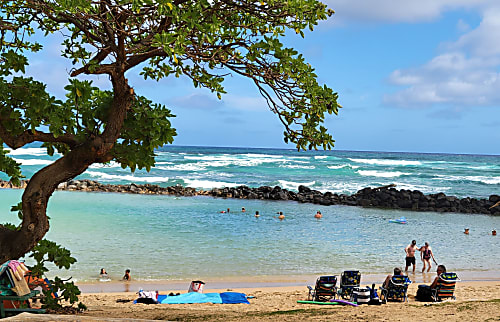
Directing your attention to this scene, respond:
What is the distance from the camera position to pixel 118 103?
228 inches

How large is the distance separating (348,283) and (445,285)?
7.37 ft

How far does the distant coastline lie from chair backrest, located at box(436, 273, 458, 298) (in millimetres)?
21729

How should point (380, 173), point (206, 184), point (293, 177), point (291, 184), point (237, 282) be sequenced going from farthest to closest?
point (380, 173) < point (293, 177) < point (291, 184) < point (206, 184) < point (237, 282)

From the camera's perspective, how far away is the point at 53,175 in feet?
19.8

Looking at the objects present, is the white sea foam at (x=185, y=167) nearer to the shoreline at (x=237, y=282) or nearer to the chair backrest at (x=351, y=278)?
the shoreline at (x=237, y=282)

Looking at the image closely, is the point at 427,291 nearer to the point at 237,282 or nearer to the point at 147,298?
the point at 237,282

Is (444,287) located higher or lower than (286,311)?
lower

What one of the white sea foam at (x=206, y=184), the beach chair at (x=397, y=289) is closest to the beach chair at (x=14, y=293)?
the beach chair at (x=397, y=289)

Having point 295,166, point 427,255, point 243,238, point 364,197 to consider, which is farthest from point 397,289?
point 295,166

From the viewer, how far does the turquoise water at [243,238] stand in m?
15.1

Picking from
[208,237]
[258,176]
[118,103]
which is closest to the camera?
[118,103]

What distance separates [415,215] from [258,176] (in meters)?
26.4

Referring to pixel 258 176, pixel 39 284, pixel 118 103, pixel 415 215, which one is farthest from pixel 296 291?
pixel 258 176

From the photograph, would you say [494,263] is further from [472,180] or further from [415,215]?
[472,180]
